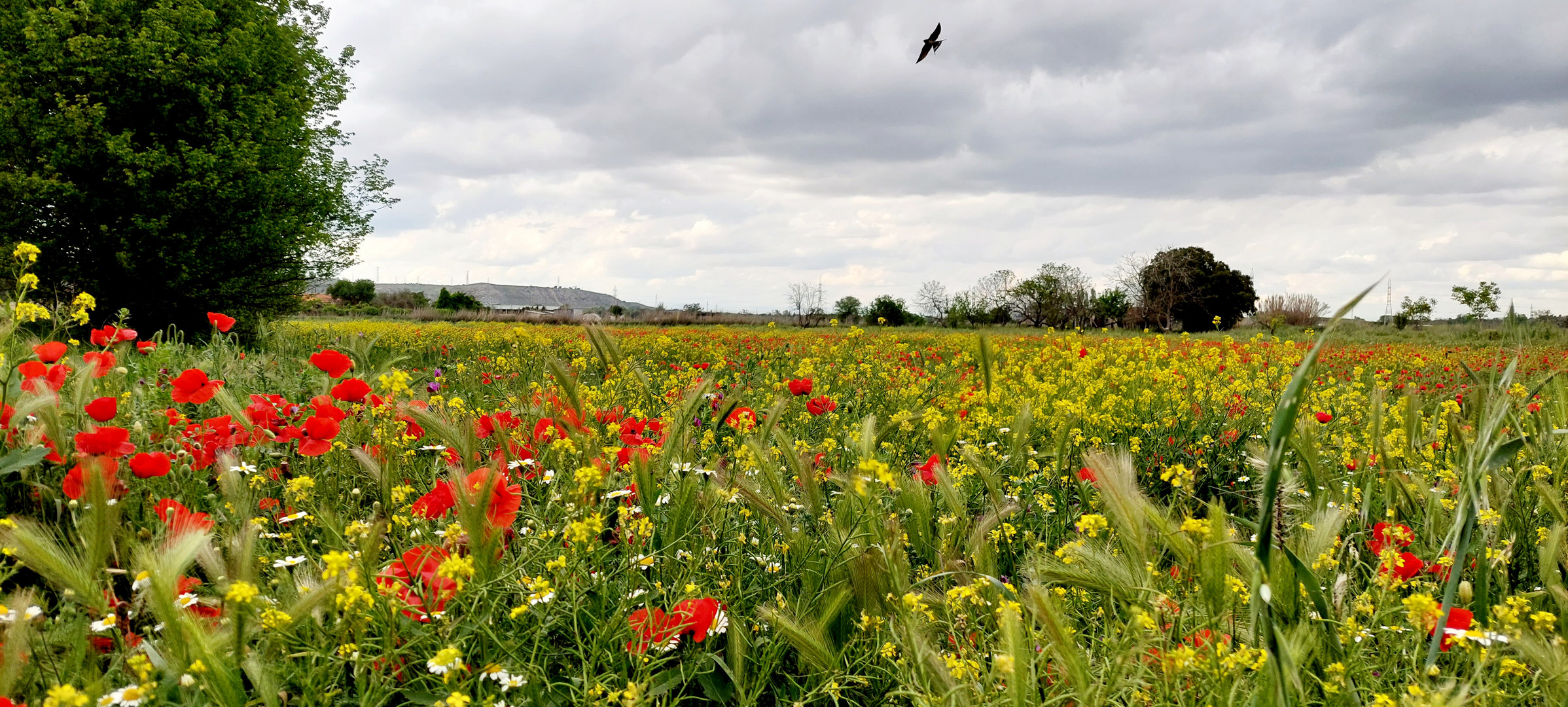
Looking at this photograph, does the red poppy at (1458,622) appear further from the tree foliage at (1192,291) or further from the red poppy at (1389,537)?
the tree foliage at (1192,291)

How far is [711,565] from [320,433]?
3.78ft

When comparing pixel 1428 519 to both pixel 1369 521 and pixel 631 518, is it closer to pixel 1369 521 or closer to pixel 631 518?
pixel 1369 521

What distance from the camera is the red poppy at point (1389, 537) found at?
5.59ft

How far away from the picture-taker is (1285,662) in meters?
0.84

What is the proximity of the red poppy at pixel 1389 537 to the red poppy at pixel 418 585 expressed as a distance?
1763 millimetres

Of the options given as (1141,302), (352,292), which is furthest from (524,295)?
(1141,302)

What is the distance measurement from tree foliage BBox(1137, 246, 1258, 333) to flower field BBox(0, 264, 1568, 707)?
1752 inches

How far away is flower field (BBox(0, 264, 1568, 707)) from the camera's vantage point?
121cm

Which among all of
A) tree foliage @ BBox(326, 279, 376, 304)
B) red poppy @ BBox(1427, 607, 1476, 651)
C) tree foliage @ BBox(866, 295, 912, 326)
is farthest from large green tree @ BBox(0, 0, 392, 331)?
tree foliage @ BBox(326, 279, 376, 304)

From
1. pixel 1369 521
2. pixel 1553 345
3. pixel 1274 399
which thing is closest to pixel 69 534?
pixel 1369 521

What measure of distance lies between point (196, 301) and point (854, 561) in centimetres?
1514

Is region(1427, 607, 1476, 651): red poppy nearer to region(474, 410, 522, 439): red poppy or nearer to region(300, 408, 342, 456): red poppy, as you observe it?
region(474, 410, 522, 439): red poppy

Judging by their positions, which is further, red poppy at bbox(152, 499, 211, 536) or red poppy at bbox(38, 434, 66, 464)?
red poppy at bbox(38, 434, 66, 464)

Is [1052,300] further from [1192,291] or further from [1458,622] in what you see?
[1458,622]
